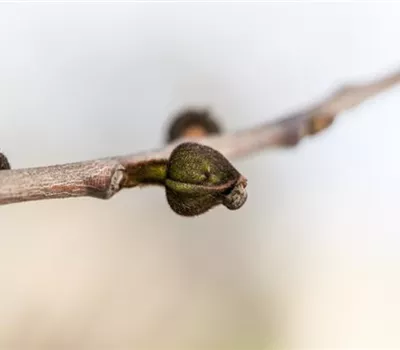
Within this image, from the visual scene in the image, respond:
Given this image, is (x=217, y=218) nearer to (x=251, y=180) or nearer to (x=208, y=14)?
(x=251, y=180)

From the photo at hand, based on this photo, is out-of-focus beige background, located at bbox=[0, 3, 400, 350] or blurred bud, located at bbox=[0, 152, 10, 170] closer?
blurred bud, located at bbox=[0, 152, 10, 170]

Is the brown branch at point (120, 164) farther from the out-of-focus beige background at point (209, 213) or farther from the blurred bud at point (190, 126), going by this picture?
the out-of-focus beige background at point (209, 213)

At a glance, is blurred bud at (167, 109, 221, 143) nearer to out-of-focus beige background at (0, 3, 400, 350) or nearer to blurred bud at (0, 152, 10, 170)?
out-of-focus beige background at (0, 3, 400, 350)

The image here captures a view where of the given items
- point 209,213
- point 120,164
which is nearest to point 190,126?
point 209,213

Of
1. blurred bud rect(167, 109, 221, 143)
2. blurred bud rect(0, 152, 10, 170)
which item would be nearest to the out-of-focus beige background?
blurred bud rect(167, 109, 221, 143)

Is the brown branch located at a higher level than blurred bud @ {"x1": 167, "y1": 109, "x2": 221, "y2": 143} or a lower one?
lower

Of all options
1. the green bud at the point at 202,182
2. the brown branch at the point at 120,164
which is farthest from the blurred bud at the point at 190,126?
the green bud at the point at 202,182

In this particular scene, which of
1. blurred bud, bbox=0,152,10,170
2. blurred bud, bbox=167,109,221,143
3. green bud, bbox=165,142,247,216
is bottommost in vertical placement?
green bud, bbox=165,142,247,216
